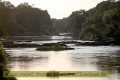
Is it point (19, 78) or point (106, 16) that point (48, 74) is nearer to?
point (19, 78)

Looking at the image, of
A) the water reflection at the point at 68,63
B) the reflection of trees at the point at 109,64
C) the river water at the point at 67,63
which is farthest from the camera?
the reflection of trees at the point at 109,64

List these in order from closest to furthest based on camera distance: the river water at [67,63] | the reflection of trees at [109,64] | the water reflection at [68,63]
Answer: the river water at [67,63], the water reflection at [68,63], the reflection of trees at [109,64]

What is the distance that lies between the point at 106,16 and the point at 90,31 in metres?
15.0

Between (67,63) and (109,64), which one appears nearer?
(109,64)

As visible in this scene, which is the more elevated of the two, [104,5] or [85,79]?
[104,5]

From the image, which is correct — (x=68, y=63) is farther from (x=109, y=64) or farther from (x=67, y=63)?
(x=109, y=64)

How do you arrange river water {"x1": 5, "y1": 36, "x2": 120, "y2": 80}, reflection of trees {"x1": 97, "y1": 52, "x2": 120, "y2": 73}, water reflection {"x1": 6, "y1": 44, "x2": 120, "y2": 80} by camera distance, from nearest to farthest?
river water {"x1": 5, "y1": 36, "x2": 120, "y2": 80} < water reflection {"x1": 6, "y1": 44, "x2": 120, "y2": 80} < reflection of trees {"x1": 97, "y1": 52, "x2": 120, "y2": 73}

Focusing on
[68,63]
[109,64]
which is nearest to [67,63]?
[68,63]

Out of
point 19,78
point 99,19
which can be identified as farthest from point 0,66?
point 99,19

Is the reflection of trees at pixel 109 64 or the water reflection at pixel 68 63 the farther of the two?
the reflection of trees at pixel 109 64

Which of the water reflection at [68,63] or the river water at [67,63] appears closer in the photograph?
the river water at [67,63]

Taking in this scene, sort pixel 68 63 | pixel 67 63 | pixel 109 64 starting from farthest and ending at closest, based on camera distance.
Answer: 1. pixel 67 63
2. pixel 68 63
3. pixel 109 64

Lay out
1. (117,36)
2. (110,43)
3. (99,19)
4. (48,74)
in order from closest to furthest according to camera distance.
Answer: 1. (48,74)
2. (110,43)
3. (117,36)
4. (99,19)

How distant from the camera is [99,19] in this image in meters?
157
